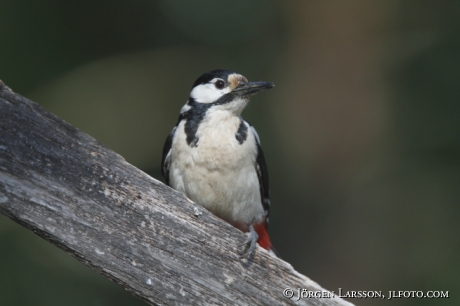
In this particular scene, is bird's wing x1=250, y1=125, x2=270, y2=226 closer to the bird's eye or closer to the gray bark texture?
the bird's eye

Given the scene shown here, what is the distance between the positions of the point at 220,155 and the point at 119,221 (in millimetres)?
962

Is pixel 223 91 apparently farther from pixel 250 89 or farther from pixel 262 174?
pixel 262 174

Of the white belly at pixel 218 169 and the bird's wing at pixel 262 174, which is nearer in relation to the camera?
the white belly at pixel 218 169

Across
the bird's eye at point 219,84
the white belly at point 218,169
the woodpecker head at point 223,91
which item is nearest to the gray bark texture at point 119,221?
the white belly at point 218,169

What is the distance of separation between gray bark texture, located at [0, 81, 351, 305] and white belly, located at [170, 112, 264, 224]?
744mm

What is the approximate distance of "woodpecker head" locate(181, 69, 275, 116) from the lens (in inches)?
136

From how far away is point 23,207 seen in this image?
91.1 inches

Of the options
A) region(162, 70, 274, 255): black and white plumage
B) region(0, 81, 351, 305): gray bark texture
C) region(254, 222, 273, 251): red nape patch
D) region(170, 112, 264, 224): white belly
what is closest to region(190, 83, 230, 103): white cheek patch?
region(162, 70, 274, 255): black and white plumage

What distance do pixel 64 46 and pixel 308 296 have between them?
4.16 meters

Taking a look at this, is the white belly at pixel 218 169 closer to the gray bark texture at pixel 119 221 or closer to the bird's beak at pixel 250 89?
the bird's beak at pixel 250 89

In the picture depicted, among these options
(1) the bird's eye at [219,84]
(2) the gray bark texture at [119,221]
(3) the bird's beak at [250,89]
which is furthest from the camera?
(1) the bird's eye at [219,84]

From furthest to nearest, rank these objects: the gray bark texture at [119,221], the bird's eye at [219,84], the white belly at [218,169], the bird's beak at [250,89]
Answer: the bird's eye at [219,84] → the bird's beak at [250,89] → the white belly at [218,169] → the gray bark texture at [119,221]

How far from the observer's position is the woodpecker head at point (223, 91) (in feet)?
11.3

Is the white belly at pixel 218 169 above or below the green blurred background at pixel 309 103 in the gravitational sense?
below
